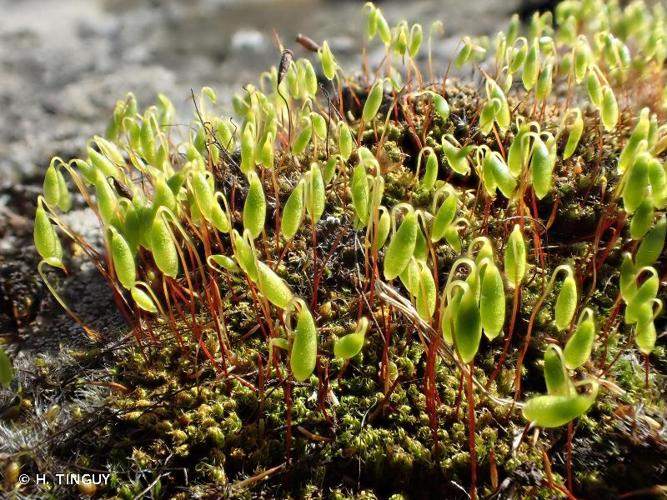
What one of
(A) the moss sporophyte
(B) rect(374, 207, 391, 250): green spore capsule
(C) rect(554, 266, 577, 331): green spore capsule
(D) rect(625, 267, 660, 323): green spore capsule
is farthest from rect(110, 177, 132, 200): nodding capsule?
(D) rect(625, 267, 660, 323): green spore capsule

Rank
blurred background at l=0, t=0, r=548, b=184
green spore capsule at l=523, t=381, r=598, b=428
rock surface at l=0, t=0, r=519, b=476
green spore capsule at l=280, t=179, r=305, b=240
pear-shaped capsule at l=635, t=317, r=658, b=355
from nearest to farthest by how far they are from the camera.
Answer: green spore capsule at l=523, t=381, r=598, b=428 < pear-shaped capsule at l=635, t=317, r=658, b=355 < green spore capsule at l=280, t=179, r=305, b=240 < rock surface at l=0, t=0, r=519, b=476 < blurred background at l=0, t=0, r=548, b=184

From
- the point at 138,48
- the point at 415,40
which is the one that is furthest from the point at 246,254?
the point at 138,48

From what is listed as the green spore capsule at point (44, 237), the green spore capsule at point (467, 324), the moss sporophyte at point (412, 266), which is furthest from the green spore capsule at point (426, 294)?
the green spore capsule at point (44, 237)

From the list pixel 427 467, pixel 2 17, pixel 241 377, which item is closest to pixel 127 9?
pixel 2 17

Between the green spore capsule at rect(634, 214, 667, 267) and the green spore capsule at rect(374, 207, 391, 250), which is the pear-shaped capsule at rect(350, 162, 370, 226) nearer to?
the green spore capsule at rect(374, 207, 391, 250)

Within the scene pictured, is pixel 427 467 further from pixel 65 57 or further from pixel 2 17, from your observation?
pixel 2 17

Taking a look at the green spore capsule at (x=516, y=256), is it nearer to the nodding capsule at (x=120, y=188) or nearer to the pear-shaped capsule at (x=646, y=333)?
the pear-shaped capsule at (x=646, y=333)
